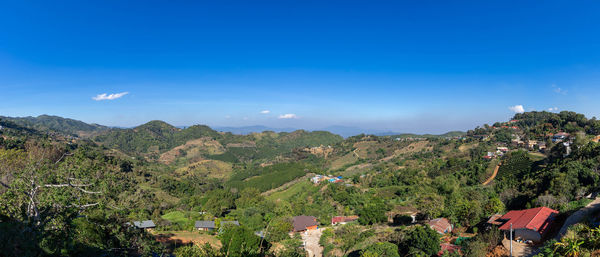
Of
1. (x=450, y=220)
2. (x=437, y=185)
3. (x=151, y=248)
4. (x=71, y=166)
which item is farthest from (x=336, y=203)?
(x=71, y=166)

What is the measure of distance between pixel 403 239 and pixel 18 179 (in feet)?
66.1

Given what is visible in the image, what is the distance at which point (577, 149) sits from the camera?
115 ft

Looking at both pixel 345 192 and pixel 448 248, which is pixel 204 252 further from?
pixel 345 192

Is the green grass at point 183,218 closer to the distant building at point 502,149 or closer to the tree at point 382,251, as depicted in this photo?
the tree at point 382,251

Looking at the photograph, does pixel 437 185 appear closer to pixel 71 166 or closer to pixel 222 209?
pixel 222 209

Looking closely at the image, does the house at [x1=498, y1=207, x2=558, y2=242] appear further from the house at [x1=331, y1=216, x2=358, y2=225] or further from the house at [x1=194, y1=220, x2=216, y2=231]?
the house at [x1=194, y1=220, x2=216, y2=231]

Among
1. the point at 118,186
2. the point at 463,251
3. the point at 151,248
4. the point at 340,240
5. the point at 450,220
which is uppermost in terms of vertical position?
the point at 118,186

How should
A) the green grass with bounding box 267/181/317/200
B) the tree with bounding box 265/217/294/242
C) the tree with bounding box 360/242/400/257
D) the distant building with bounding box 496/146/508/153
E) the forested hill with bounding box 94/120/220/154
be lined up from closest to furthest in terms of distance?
the tree with bounding box 360/242/400/257 → the tree with bounding box 265/217/294/242 → the distant building with bounding box 496/146/508/153 → the green grass with bounding box 267/181/317/200 → the forested hill with bounding box 94/120/220/154

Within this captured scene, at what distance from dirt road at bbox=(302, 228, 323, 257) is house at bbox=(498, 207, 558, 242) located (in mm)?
14414

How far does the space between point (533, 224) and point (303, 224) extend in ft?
77.6

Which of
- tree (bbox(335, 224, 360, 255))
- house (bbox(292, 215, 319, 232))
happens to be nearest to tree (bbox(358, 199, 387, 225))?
tree (bbox(335, 224, 360, 255))

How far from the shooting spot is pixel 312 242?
93.0 feet

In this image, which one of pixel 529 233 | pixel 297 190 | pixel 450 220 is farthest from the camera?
pixel 297 190

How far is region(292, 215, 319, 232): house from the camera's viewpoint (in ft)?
109
